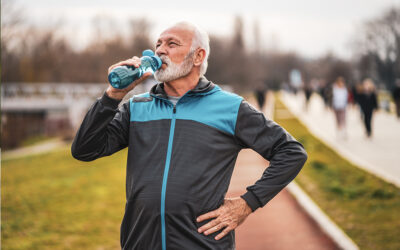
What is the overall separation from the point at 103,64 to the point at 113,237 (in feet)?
154

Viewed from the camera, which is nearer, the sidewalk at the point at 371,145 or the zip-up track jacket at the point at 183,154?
the zip-up track jacket at the point at 183,154

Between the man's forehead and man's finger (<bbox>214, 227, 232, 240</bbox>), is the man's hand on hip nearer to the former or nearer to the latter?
man's finger (<bbox>214, 227, 232, 240</bbox>)


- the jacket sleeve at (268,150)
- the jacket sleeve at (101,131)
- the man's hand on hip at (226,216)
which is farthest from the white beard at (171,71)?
the man's hand on hip at (226,216)

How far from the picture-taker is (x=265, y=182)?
7.91ft

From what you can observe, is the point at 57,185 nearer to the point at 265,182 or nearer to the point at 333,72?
the point at 265,182

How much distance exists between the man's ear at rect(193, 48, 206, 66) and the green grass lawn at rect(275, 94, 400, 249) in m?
3.78

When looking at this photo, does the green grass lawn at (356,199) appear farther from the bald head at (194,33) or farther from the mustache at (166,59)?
the mustache at (166,59)

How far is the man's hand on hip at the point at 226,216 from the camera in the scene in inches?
90.3

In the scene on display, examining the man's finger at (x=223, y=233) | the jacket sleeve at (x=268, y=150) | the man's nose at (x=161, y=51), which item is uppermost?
the man's nose at (x=161, y=51)

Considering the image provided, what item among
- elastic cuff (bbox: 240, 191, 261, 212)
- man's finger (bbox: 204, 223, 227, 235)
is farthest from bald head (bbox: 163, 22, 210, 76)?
man's finger (bbox: 204, 223, 227, 235)

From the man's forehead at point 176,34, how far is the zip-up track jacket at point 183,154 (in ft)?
1.01

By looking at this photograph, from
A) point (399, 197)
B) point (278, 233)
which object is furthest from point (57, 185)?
point (399, 197)

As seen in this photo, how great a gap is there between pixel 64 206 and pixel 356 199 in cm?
561

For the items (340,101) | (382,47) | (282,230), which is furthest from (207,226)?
(382,47)
